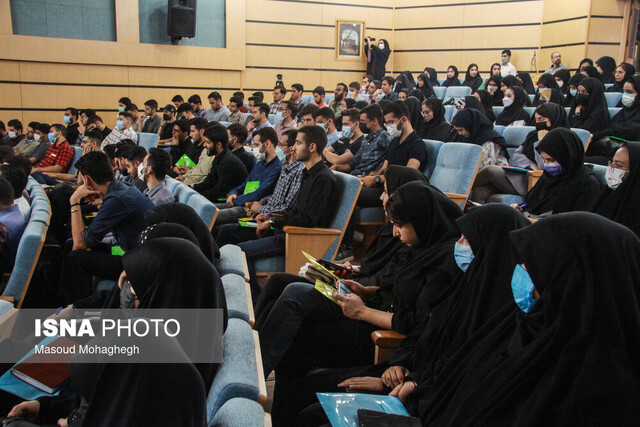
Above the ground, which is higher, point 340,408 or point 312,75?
point 312,75

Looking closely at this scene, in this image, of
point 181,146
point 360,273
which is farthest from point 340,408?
point 181,146

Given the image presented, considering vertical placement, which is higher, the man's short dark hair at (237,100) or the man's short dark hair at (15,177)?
the man's short dark hair at (237,100)

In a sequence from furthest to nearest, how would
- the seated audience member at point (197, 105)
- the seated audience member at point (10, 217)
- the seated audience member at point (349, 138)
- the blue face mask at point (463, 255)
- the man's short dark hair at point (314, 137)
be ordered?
the seated audience member at point (197, 105) < the seated audience member at point (349, 138) < the man's short dark hair at point (314, 137) < the seated audience member at point (10, 217) < the blue face mask at point (463, 255)

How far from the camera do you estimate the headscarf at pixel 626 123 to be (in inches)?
211

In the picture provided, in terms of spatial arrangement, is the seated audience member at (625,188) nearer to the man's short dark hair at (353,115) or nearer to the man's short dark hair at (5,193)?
the man's short dark hair at (353,115)

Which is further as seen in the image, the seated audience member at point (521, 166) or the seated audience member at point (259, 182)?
the seated audience member at point (521, 166)

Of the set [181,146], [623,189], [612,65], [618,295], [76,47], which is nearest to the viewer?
[618,295]

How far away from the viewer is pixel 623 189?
298 centimetres

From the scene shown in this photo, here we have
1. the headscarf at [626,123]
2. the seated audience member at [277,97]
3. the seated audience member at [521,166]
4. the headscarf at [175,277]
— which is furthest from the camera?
the seated audience member at [277,97]

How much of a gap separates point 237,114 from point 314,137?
14.9ft

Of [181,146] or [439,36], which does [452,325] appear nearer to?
[181,146]

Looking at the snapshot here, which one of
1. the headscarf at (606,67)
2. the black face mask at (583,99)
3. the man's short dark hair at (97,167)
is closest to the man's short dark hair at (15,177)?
the man's short dark hair at (97,167)

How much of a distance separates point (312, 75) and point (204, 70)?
7.93 ft

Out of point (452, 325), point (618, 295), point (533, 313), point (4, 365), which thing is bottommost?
point (4, 365)
